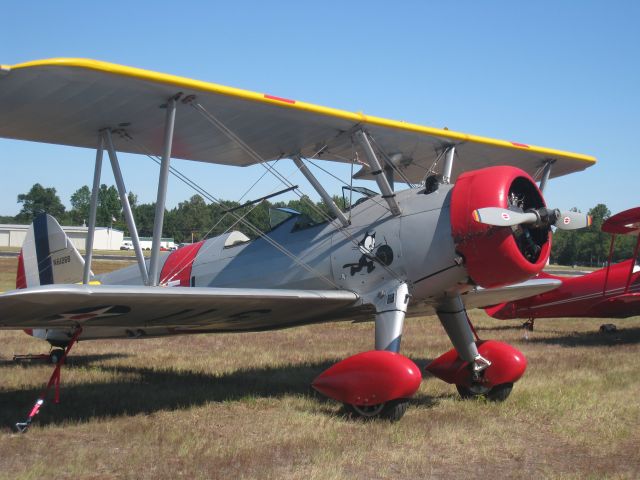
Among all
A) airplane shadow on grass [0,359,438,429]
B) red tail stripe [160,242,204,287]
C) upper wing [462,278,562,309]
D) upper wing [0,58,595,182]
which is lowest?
airplane shadow on grass [0,359,438,429]

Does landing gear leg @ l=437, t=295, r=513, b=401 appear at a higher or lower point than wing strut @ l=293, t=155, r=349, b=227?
lower

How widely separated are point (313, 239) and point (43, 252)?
4.32 m

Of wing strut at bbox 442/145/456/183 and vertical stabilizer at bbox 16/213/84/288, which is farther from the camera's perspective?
vertical stabilizer at bbox 16/213/84/288

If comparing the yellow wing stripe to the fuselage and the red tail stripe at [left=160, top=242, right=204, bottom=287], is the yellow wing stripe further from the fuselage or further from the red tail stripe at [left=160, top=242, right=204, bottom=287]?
the red tail stripe at [left=160, top=242, right=204, bottom=287]

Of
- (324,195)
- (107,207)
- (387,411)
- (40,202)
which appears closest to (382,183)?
(324,195)

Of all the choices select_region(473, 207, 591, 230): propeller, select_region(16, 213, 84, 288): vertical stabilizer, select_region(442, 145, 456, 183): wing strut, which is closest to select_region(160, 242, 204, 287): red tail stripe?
select_region(16, 213, 84, 288): vertical stabilizer

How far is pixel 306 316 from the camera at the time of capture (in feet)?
24.3

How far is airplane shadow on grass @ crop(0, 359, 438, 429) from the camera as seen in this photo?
6410mm

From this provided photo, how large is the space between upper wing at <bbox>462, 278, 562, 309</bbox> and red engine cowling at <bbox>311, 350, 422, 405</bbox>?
8.38 feet

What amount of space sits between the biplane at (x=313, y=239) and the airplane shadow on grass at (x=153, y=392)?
528 mm

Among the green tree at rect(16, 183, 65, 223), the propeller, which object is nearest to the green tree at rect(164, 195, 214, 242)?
the green tree at rect(16, 183, 65, 223)

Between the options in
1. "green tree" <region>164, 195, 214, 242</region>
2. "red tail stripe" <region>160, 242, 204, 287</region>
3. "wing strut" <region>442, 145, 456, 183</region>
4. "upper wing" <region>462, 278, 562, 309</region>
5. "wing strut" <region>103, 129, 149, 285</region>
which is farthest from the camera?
"green tree" <region>164, 195, 214, 242</region>

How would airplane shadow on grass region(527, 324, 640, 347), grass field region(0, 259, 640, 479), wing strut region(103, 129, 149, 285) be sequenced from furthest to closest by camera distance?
airplane shadow on grass region(527, 324, 640, 347) < wing strut region(103, 129, 149, 285) < grass field region(0, 259, 640, 479)

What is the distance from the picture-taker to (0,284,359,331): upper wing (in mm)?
5215
